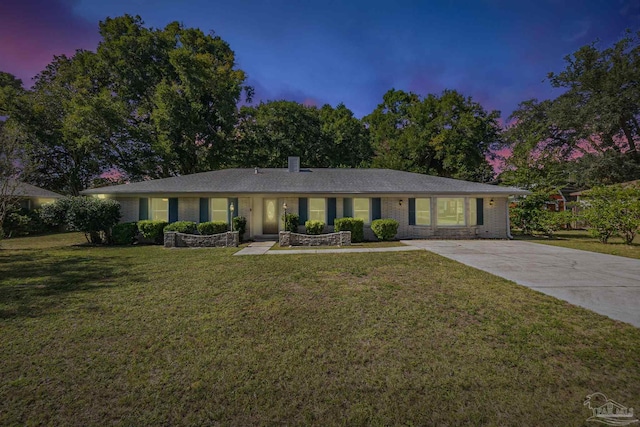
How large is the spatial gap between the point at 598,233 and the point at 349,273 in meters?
13.0

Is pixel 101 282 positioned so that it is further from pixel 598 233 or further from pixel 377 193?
→ pixel 598 233

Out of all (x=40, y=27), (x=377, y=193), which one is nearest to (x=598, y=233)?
(x=377, y=193)

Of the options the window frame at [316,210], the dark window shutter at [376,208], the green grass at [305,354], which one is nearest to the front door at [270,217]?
the window frame at [316,210]

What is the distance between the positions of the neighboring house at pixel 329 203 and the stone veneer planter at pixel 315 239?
1.56 metres

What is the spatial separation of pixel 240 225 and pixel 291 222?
2498 mm

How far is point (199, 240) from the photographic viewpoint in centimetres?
1067

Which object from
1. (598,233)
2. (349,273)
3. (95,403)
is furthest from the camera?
(598,233)

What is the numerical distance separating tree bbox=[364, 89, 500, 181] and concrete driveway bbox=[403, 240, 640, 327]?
1728 centimetres

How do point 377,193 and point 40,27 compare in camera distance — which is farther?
point 377,193

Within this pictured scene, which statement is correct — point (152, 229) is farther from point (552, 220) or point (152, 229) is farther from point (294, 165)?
point (552, 220)

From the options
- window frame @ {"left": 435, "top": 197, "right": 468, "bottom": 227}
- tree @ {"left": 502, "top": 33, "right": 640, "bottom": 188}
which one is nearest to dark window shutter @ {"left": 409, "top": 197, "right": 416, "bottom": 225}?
window frame @ {"left": 435, "top": 197, "right": 468, "bottom": 227}

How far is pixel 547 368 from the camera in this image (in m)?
2.73

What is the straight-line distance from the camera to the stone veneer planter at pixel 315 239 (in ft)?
35.5

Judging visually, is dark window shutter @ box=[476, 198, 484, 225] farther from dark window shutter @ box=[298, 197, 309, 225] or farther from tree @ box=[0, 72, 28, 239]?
tree @ box=[0, 72, 28, 239]
